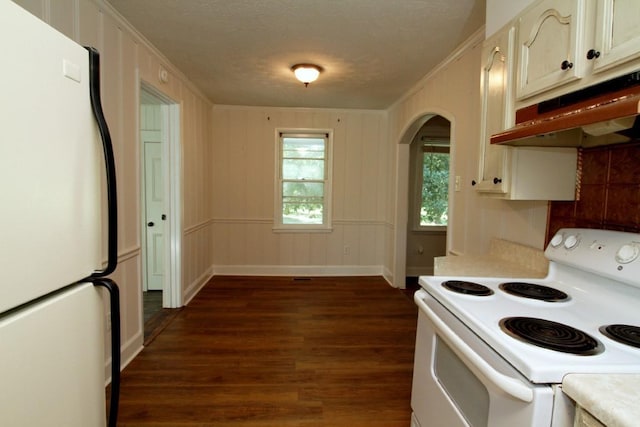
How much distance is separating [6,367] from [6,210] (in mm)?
327

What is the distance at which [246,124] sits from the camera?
189 inches

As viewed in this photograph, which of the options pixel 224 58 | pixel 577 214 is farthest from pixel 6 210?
pixel 224 58

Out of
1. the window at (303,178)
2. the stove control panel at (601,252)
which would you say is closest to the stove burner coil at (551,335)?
the stove control panel at (601,252)

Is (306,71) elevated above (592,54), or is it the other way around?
(306,71)

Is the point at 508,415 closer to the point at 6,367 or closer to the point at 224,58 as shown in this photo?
the point at 6,367

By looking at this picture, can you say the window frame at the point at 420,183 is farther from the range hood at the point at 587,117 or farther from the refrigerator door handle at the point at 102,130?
the refrigerator door handle at the point at 102,130

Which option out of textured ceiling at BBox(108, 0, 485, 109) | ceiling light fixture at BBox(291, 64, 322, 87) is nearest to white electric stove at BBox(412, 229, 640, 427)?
textured ceiling at BBox(108, 0, 485, 109)

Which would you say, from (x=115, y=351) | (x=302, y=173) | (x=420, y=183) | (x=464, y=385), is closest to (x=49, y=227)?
(x=115, y=351)

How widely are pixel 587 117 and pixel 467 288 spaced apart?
29.7 inches

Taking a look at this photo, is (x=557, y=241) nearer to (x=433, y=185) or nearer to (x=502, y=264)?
(x=502, y=264)

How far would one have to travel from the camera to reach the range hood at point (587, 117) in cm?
92

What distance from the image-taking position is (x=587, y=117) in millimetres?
975

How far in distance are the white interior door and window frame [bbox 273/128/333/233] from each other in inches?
61.9

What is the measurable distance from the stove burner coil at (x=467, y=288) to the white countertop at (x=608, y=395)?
22.4 inches
